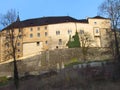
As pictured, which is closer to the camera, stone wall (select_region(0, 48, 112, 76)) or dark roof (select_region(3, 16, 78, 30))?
stone wall (select_region(0, 48, 112, 76))

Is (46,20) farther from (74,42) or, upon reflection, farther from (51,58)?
(51,58)

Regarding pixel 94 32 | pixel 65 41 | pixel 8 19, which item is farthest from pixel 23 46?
pixel 8 19

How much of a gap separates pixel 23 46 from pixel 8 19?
40.8 metres

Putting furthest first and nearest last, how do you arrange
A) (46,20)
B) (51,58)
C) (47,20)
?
(46,20) < (47,20) < (51,58)

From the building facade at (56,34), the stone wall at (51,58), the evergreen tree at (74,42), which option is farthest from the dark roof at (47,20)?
the stone wall at (51,58)

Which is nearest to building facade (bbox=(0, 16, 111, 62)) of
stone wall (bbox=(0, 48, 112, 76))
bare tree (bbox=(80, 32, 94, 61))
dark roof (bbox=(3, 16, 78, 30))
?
dark roof (bbox=(3, 16, 78, 30))

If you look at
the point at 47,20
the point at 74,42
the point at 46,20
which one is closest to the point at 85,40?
the point at 74,42

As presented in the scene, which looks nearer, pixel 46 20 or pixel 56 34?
pixel 56 34

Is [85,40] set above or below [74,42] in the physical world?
above

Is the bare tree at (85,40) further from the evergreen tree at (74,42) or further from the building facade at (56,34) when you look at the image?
the building facade at (56,34)

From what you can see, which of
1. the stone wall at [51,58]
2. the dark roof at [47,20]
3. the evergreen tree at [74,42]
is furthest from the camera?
the dark roof at [47,20]

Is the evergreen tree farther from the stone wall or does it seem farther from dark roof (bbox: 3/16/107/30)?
dark roof (bbox: 3/16/107/30)

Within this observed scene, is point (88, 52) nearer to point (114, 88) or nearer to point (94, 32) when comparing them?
point (94, 32)

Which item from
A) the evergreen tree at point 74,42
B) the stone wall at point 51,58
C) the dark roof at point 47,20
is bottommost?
the stone wall at point 51,58
